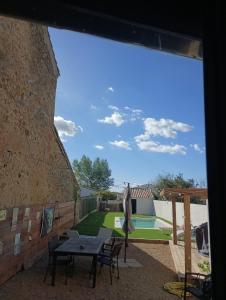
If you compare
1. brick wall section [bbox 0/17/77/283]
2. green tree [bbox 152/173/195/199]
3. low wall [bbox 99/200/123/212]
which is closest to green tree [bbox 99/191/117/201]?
low wall [bbox 99/200/123/212]

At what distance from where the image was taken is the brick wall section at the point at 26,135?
7.14 metres

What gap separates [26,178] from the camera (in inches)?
351

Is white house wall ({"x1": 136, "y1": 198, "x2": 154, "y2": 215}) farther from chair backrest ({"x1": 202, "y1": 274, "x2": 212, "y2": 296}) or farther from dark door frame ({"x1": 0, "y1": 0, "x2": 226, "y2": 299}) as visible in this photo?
dark door frame ({"x1": 0, "y1": 0, "x2": 226, "y2": 299})

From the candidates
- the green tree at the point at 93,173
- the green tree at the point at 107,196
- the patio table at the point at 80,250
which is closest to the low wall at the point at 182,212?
the patio table at the point at 80,250

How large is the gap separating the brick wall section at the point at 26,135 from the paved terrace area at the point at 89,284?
46 cm

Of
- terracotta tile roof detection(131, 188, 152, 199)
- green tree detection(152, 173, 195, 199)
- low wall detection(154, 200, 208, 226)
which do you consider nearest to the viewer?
low wall detection(154, 200, 208, 226)

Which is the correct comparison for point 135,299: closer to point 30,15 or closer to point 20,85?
point 20,85

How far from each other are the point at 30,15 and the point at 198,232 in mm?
10611

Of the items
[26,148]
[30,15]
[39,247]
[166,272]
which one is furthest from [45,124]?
[30,15]

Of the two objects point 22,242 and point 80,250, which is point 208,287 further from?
point 22,242

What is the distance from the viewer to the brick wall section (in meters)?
7.14

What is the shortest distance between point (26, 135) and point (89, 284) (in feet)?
14.4

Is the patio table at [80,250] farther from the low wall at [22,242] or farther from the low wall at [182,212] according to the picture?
the low wall at [182,212]

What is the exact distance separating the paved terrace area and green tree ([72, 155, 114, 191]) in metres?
53.5
